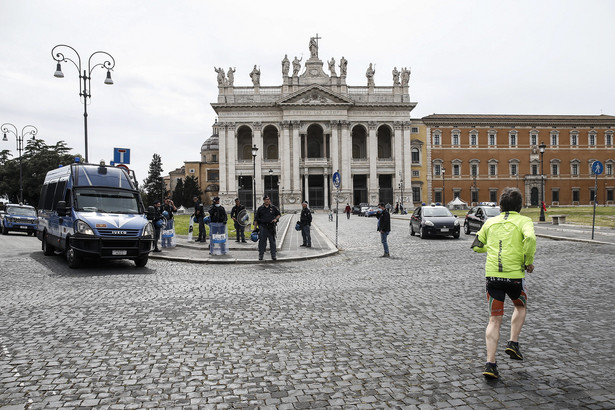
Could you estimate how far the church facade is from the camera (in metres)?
68.0

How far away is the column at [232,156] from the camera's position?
226 feet

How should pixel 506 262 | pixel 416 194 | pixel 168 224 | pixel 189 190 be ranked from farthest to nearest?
pixel 189 190 < pixel 416 194 < pixel 168 224 < pixel 506 262

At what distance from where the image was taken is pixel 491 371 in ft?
13.7

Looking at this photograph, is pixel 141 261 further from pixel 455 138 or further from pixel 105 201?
pixel 455 138

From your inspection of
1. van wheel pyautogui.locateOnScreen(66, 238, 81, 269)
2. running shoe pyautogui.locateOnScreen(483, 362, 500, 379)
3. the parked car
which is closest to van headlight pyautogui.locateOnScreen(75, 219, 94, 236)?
van wheel pyautogui.locateOnScreen(66, 238, 81, 269)

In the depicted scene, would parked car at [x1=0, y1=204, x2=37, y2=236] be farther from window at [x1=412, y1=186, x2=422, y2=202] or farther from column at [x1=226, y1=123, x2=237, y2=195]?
window at [x1=412, y1=186, x2=422, y2=202]

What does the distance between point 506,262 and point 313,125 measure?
223ft

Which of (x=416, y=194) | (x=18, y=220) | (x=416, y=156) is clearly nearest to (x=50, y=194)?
(x=18, y=220)

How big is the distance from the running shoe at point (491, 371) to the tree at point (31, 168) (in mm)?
63029

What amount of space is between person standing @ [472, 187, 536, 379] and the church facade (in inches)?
2456

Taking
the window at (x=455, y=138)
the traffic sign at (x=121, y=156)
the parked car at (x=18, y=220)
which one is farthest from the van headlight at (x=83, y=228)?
the window at (x=455, y=138)

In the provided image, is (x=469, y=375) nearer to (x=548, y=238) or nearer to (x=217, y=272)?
(x=217, y=272)

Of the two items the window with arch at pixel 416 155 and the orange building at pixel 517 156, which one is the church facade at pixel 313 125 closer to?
the window with arch at pixel 416 155

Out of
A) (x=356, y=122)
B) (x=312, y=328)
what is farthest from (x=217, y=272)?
(x=356, y=122)
